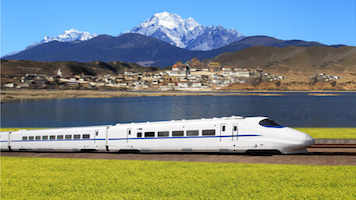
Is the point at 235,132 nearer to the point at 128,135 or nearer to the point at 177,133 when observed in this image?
the point at 177,133

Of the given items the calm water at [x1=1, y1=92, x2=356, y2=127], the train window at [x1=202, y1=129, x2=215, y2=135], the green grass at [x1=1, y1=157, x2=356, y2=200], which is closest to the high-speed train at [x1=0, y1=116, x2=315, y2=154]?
the train window at [x1=202, y1=129, x2=215, y2=135]

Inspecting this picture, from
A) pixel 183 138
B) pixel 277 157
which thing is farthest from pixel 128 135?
pixel 277 157

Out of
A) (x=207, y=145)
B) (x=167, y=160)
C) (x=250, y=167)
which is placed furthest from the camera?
(x=207, y=145)

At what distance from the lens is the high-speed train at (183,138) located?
18.4 m

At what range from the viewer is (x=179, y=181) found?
528 inches

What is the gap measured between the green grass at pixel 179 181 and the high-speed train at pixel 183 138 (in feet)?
10.1

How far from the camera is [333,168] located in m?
14.5

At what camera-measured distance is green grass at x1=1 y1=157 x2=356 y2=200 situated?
11789 mm

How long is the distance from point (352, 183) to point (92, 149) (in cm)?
1649

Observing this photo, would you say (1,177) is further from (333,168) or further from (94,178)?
(333,168)

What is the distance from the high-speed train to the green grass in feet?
10.1

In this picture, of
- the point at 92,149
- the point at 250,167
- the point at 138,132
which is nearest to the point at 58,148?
the point at 92,149

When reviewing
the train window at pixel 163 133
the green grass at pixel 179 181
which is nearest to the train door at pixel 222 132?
the green grass at pixel 179 181

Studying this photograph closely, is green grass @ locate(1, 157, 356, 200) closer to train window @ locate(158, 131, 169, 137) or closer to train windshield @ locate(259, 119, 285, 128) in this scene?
train windshield @ locate(259, 119, 285, 128)
